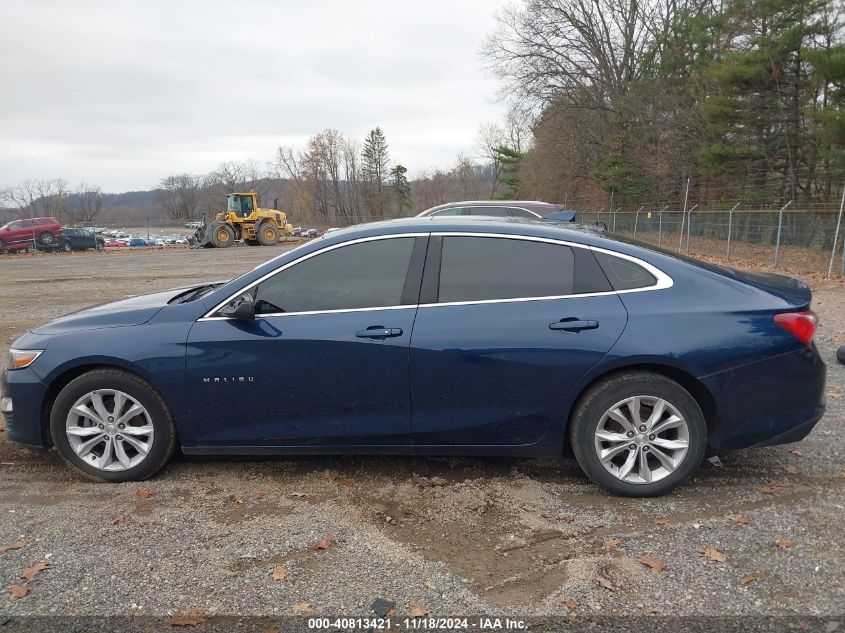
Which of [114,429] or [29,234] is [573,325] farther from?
[29,234]

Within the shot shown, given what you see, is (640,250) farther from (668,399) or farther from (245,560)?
(245,560)

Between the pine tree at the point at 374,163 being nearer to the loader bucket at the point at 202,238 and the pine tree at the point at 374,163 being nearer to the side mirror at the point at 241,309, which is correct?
the loader bucket at the point at 202,238

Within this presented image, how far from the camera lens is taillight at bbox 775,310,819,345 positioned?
3.33 metres

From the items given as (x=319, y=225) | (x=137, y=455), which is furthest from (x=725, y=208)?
(x=319, y=225)

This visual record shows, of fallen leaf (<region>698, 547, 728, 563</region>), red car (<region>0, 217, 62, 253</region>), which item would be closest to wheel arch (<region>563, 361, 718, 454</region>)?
fallen leaf (<region>698, 547, 728, 563</region>)

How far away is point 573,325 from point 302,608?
1973 mm

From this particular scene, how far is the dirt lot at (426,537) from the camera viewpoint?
2.62m

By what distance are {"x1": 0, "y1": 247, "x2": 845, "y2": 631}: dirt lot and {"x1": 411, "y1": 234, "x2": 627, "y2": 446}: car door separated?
18.1 inches

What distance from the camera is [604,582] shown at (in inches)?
106

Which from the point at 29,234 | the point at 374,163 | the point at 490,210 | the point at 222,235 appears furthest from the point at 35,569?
the point at 374,163

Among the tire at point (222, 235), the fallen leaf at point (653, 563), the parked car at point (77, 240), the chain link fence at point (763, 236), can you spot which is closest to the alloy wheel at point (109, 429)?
the fallen leaf at point (653, 563)

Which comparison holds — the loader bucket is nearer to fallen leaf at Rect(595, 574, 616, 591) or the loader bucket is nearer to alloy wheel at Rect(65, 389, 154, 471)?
alloy wheel at Rect(65, 389, 154, 471)

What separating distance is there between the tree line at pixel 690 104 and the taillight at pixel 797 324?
1739cm

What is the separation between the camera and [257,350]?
3.50 m
